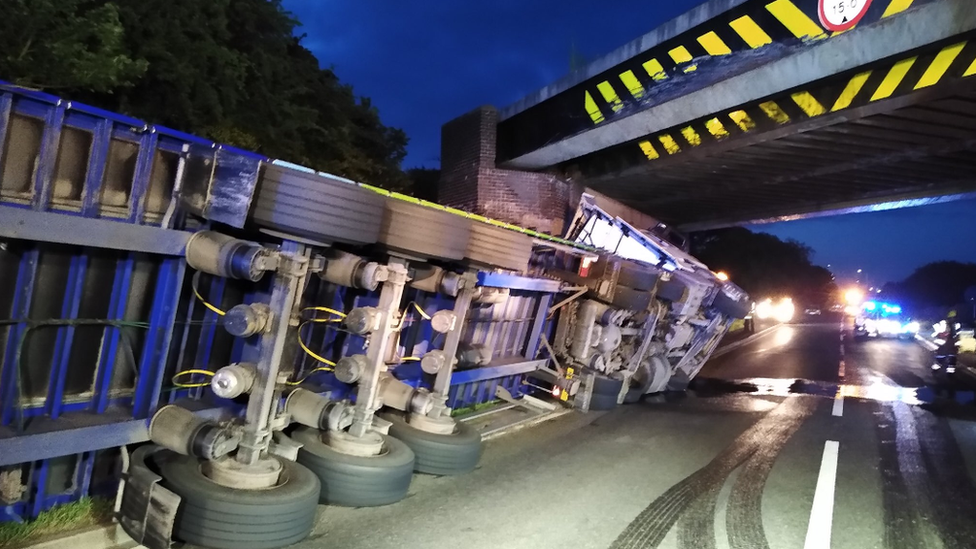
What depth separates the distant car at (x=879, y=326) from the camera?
28.3 meters

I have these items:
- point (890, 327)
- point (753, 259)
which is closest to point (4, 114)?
point (753, 259)

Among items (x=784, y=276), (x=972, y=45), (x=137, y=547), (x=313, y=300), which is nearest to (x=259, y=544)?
(x=137, y=547)

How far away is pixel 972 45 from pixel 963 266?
266 feet

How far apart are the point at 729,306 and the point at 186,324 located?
1012cm

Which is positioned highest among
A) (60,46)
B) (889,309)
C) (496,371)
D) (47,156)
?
(889,309)

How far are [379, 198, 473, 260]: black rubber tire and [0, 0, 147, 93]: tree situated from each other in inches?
146

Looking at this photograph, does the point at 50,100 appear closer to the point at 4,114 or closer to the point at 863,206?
the point at 4,114

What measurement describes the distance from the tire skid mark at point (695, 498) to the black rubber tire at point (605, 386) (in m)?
1.85

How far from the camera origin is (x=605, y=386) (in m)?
8.73

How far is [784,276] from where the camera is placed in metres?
39.9

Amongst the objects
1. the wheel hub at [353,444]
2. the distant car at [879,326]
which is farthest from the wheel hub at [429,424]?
the distant car at [879,326]

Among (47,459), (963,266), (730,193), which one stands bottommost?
(47,459)

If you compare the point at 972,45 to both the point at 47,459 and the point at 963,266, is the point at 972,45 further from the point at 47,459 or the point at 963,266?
the point at 963,266

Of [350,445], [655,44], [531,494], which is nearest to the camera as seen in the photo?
[350,445]
